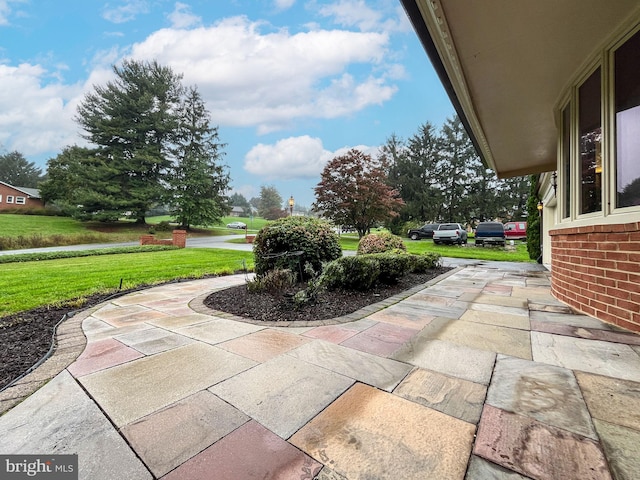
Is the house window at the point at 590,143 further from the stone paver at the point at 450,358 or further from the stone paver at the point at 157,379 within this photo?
the stone paver at the point at 157,379

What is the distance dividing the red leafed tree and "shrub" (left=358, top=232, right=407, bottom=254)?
12.3 metres

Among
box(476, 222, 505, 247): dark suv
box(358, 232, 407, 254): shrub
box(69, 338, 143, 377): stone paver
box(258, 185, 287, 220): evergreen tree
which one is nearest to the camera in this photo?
box(69, 338, 143, 377): stone paver

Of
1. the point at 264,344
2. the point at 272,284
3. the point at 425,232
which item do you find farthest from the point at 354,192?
Answer: the point at 264,344

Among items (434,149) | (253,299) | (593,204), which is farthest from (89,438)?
(434,149)

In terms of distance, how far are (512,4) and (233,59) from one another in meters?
15.4

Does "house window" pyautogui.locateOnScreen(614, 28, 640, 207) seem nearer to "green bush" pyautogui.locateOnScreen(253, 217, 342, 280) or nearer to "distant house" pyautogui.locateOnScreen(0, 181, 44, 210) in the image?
"green bush" pyautogui.locateOnScreen(253, 217, 342, 280)

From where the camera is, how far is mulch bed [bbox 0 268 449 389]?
234cm

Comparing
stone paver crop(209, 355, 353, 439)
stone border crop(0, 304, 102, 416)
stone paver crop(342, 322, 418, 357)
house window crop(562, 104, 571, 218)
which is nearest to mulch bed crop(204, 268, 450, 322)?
stone paver crop(342, 322, 418, 357)

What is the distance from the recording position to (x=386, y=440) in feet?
4.20

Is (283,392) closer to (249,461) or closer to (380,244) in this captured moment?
(249,461)

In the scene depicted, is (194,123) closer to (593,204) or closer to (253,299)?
(253,299)

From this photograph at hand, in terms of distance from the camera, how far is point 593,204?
311 cm

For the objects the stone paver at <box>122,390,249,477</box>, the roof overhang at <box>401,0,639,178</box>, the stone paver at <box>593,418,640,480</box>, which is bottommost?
the stone paver at <box>122,390,249,477</box>

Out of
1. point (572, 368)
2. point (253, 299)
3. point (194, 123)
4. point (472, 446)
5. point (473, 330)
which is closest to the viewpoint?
point (472, 446)
